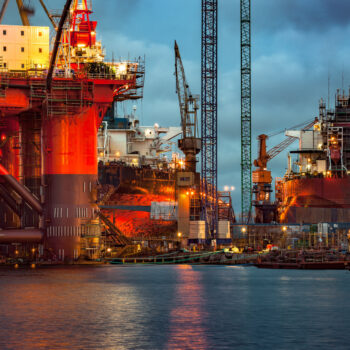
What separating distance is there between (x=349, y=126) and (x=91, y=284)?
195ft

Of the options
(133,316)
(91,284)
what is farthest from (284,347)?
(91,284)

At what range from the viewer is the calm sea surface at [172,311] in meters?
Result: 35.4

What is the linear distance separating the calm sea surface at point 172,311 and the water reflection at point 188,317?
4cm

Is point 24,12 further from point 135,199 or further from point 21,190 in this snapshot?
point 135,199

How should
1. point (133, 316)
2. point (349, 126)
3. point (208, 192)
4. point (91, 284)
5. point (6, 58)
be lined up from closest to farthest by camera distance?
1. point (133, 316)
2. point (91, 284)
3. point (6, 58)
4. point (208, 192)
5. point (349, 126)

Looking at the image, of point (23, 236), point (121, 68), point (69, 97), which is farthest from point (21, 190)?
point (121, 68)

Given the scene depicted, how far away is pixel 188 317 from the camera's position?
139 ft

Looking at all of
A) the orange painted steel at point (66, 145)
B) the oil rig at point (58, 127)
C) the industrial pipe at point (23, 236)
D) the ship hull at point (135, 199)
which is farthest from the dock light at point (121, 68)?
the ship hull at point (135, 199)

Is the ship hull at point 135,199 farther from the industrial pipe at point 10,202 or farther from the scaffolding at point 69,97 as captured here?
the scaffolding at point 69,97

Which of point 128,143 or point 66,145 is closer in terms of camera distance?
point 66,145

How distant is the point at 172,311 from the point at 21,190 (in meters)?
30.1

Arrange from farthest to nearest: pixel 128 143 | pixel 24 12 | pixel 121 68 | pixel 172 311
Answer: pixel 128 143, pixel 24 12, pixel 121 68, pixel 172 311

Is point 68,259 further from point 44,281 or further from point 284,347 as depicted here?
point 284,347

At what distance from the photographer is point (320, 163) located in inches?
4306
